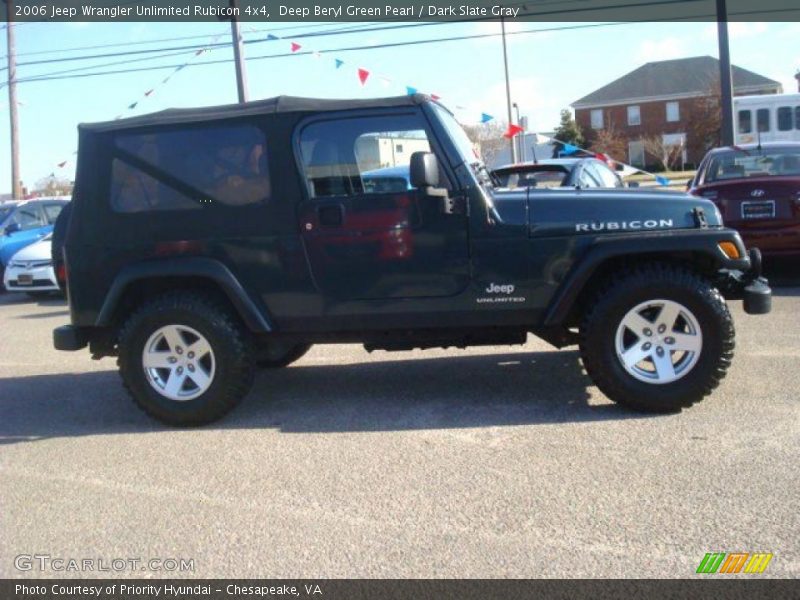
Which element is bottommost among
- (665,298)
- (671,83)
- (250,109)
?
(665,298)

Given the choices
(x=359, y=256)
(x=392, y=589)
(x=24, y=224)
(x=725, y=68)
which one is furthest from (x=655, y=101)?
(x=392, y=589)

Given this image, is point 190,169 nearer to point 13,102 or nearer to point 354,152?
point 354,152

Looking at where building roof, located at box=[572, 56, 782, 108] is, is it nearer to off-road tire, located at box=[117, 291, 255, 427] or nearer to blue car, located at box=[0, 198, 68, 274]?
blue car, located at box=[0, 198, 68, 274]

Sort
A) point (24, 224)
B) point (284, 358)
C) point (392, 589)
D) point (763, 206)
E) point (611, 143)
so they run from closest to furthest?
point (392, 589), point (284, 358), point (763, 206), point (24, 224), point (611, 143)

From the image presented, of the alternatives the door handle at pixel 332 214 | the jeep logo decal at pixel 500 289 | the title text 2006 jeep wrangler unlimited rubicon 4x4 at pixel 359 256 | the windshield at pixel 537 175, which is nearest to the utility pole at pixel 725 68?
the windshield at pixel 537 175

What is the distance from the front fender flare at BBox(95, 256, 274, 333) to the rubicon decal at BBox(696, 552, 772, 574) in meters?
3.08

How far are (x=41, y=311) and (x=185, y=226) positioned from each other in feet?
24.5

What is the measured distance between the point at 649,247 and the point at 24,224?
12975mm

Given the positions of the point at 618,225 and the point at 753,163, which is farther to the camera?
the point at 753,163

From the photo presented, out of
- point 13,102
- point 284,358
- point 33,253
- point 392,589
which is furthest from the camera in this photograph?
point 13,102

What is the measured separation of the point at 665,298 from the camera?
5051 millimetres

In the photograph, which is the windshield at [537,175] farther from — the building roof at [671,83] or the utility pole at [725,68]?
the building roof at [671,83]

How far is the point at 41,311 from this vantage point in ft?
38.8

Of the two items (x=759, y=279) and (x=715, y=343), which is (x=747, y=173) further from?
(x=715, y=343)
